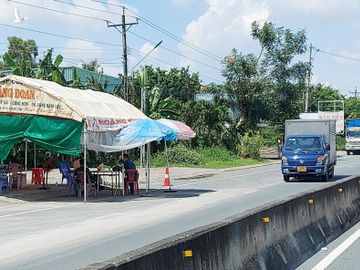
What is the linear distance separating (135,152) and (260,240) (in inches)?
1425

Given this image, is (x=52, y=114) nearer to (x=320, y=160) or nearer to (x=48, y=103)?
(x=48, y=103)

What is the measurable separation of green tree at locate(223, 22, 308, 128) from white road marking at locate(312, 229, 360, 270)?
4453 centimetres

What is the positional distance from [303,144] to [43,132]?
11.9 m

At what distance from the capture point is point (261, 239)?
7.73m

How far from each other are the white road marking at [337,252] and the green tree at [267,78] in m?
44.5

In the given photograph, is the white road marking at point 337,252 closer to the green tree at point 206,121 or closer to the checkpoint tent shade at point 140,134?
the checkpoint tent shade at point 140,134

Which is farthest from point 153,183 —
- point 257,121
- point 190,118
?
point 257,121

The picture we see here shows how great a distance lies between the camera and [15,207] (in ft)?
60.7

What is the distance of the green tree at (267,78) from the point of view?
5634 cm

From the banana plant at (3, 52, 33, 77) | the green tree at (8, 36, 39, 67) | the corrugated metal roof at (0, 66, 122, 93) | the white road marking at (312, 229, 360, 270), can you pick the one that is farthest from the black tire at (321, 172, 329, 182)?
the green tree at (8, 36, 39, 67)

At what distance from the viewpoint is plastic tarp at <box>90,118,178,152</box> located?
69.8ft

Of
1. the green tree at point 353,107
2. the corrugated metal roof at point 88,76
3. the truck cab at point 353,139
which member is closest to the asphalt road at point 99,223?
the corrugated metal roof at point 88,76

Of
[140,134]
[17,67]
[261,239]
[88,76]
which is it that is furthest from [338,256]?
[88,76]

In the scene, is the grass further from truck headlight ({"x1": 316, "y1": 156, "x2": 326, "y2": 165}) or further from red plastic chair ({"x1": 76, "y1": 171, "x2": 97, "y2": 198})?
red plastic chair ({"x1": 76, "y1": 171, "x2": 97, "y2": 198})
